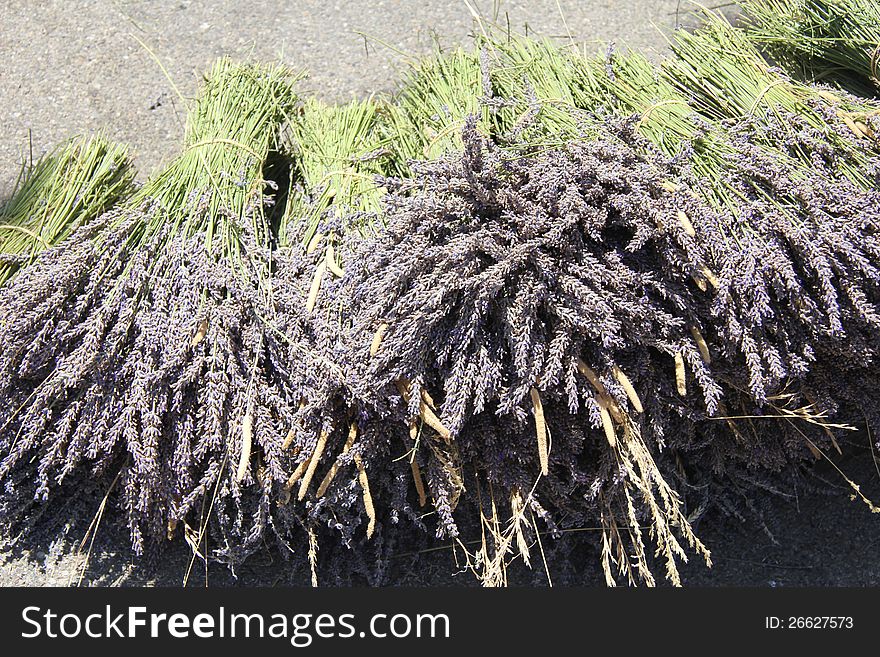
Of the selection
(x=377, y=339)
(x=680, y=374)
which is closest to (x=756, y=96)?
(x=680, y=374)

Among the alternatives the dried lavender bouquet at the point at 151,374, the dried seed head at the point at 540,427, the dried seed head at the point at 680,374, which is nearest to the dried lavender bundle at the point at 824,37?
the dried seed head at the point at 680,374

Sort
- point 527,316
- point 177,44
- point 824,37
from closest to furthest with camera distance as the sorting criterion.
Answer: point 527,316 < point 824,37 < point 177,44

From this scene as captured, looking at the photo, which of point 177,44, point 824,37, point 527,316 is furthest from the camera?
point 177,44

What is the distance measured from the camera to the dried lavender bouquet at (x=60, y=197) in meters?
2.01

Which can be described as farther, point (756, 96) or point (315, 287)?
point (756, 96)

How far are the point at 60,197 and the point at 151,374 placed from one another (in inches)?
25.1

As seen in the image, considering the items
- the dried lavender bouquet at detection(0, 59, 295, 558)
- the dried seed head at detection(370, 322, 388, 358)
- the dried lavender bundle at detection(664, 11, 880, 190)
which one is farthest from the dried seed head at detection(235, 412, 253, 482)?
the dried lavender bundle at detection(664, 11, 880, 190)

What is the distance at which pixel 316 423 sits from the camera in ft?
5.85

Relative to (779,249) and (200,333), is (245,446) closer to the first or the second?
(200,333)

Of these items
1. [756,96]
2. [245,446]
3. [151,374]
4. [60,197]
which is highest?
[756,96]

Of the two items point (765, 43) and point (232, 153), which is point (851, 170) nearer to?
point (765, 43)

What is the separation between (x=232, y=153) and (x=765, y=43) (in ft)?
4.97

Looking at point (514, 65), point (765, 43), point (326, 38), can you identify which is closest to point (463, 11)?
point (326, 38)

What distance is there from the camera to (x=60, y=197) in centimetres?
208
